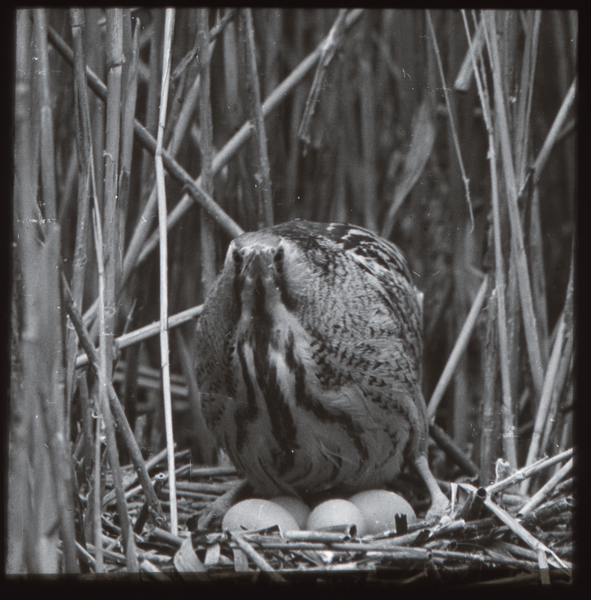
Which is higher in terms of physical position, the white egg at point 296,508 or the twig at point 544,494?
the twig at point 544,494

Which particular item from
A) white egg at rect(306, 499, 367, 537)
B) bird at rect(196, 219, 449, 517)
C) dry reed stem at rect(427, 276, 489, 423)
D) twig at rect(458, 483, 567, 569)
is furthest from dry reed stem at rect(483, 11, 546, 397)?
white egg at rect(306, 499, 367, 537)

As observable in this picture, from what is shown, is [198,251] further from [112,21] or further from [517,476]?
[517,476]

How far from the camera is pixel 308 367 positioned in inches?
60.0

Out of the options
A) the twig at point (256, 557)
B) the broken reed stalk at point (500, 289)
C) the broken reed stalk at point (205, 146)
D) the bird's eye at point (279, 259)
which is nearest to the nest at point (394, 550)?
the twig at point (256, 557)

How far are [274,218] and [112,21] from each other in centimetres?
67

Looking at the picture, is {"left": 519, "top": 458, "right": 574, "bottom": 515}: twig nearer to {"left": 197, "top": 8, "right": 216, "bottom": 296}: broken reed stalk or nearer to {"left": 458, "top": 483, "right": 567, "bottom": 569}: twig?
{"left": 458, "top": 483, "right": 567, "bottom": 569}: twig

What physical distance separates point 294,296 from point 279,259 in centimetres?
9

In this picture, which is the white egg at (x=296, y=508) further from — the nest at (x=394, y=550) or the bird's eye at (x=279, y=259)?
the bird's eye at (x=279, y=259)

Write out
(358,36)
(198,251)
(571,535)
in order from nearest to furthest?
1. (571,535)
2. (198,251)
3. (358,36)

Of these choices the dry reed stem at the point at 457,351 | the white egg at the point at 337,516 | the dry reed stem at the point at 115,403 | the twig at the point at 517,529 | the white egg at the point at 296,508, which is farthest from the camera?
the dry reed stem at the point at 457,351

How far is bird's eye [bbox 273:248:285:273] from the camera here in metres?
1.44

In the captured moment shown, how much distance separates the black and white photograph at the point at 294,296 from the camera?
4.21ft

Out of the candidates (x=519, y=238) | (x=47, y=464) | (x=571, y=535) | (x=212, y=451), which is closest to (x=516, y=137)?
(x=519, y=238)

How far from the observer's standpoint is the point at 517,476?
144 cm
